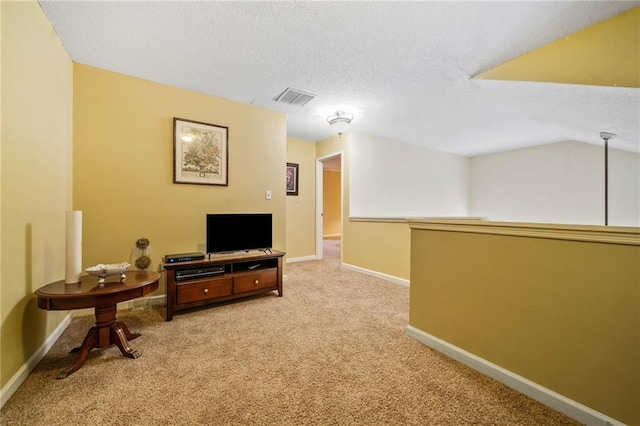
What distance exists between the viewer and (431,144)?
5371 mm

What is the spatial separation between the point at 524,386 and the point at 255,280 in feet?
7.61

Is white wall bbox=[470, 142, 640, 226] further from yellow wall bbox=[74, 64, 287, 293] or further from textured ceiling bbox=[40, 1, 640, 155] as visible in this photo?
yellow wall bbox=[74, 64, 287, 293]

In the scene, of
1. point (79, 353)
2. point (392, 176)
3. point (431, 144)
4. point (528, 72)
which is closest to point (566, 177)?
point (431, 144)

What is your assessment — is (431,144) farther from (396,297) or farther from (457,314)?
(457,314)

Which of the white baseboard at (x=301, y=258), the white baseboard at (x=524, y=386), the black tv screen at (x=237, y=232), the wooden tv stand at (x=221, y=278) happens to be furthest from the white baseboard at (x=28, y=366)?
the white baseboard at (x=301, y=258)

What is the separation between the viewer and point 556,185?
200 inches

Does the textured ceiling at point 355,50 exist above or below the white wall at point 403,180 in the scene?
above

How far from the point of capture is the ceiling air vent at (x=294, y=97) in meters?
2.95

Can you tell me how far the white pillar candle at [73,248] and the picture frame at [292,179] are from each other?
333cm

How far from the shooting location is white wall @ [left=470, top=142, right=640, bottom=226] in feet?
14.3

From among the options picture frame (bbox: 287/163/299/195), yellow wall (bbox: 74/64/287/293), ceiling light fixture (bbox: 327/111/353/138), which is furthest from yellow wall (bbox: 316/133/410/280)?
yellow wall (bbox: 74/64/287/293)

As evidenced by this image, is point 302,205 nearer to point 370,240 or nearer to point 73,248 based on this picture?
point 370,240

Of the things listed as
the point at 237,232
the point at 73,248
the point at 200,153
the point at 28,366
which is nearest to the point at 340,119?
the point at 200,153

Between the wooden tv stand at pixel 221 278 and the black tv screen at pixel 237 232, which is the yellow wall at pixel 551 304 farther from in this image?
the black tv screen at pixel 237 232
